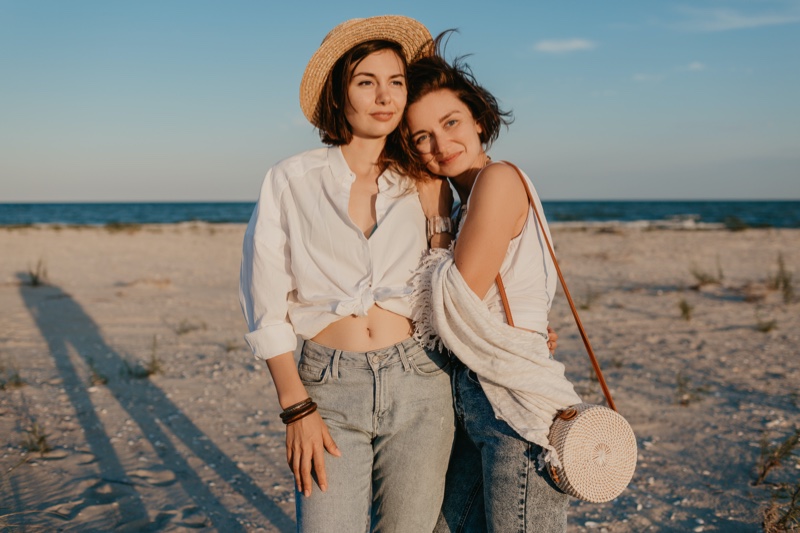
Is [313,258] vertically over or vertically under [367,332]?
over

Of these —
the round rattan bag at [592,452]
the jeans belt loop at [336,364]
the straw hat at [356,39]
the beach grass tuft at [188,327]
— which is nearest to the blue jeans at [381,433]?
the jeans belt loop at [336,364]

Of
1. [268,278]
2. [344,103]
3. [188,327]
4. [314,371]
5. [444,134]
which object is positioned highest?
[344,103]

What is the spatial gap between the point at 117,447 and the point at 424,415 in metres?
3.22

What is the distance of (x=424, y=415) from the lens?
203 cm

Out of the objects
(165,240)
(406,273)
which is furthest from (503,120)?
(165,240)

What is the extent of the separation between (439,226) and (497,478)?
86 cm

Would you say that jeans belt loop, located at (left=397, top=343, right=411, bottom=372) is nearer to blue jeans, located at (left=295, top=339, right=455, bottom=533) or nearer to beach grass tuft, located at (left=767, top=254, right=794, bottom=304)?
blue jeans, located at (left=295, top=339, right=455, bottom=533)

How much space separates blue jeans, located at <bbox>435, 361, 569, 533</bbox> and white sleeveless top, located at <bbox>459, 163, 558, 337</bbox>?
0.25 m

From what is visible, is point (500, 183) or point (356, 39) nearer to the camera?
point (500, 183)

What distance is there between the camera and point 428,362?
6.77ft

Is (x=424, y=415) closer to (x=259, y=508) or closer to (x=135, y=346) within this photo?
(x=259, y=508)

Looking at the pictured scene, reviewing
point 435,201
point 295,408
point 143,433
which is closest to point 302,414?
point 295,408

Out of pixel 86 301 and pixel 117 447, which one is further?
pixel 86 301

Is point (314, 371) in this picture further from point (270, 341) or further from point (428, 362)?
point (428, 362)
